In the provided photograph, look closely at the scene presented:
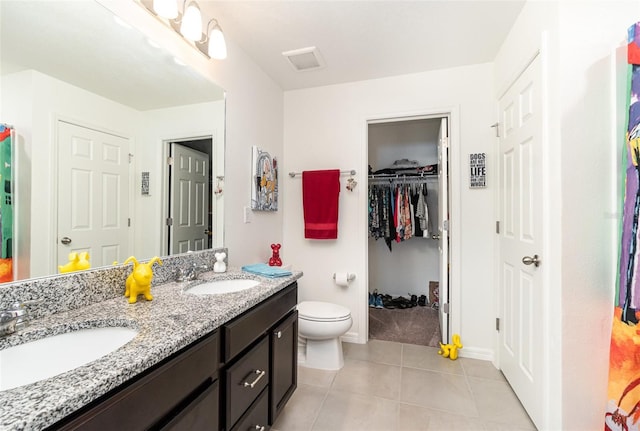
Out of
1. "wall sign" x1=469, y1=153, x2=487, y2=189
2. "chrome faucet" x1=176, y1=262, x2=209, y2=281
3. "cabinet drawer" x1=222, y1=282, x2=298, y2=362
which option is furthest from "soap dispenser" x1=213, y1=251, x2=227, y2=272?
"wall sign" x1=469, y1=153, x2=487, y2=189

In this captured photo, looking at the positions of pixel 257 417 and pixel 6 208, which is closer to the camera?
pixel 6 208

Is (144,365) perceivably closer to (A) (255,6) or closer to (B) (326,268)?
(A) (255,6)

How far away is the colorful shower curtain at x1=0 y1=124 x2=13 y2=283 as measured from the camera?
2.70 ft

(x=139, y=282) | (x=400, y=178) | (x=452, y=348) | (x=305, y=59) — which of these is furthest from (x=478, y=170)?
(x=139, y=282)

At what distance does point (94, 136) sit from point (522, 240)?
7.18 feet

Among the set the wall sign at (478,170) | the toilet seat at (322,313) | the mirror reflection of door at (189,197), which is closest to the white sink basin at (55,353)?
the mirror reflection of door at (189,197)

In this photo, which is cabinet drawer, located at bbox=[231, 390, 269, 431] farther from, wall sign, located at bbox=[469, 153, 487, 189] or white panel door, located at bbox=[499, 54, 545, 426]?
wall sign, located at bbox=[469, 153, 487, 189]

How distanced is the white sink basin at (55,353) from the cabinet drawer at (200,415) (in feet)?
0.87

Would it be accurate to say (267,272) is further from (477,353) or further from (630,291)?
(477,353)

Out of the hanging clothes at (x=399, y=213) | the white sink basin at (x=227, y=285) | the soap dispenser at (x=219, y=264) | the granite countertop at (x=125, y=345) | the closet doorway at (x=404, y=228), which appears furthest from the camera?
the hanging clothes at (x=399, y=213)

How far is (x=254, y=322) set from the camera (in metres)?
1.13

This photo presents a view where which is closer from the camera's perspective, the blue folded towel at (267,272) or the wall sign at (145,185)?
the wall sign at (145,185)

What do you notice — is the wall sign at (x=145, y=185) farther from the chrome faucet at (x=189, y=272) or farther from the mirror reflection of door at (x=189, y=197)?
the chrome faucet at (x=189, y=272)

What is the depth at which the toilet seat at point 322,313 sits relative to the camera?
1.97 meters
